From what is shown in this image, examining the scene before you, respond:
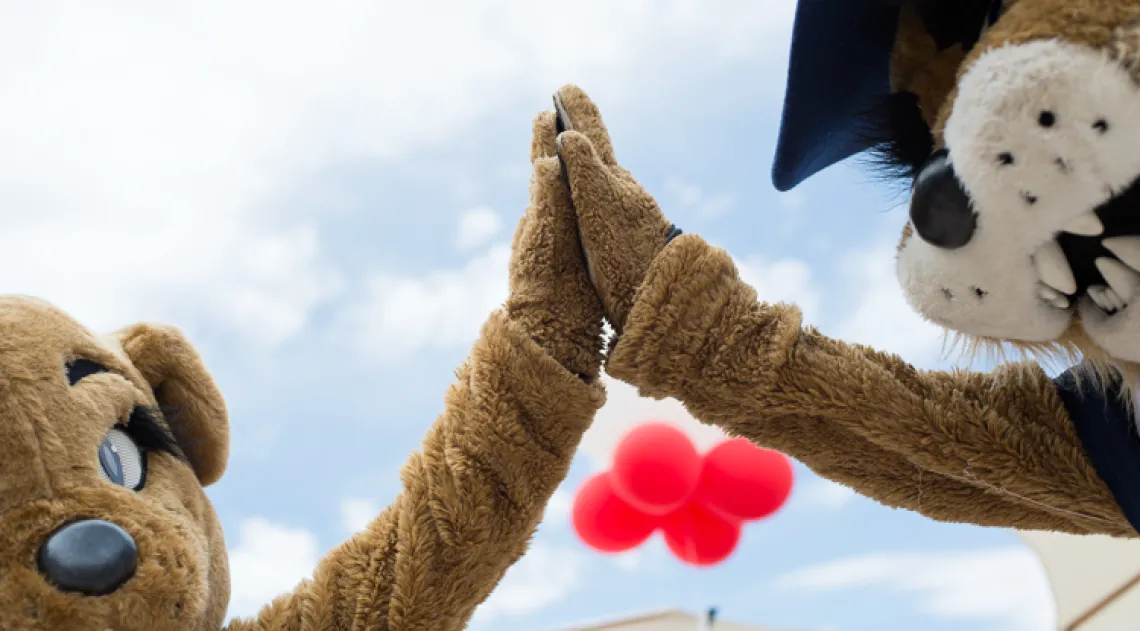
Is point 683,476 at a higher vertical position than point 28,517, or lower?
higher

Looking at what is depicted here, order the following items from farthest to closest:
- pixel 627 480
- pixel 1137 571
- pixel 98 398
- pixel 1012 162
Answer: pixel 1137 571 < pixel 627 480 < pixel 98 398 < pixel 1012 162

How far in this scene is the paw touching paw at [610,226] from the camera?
2.36 ft

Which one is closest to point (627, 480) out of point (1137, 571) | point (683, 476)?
point (683, 476)

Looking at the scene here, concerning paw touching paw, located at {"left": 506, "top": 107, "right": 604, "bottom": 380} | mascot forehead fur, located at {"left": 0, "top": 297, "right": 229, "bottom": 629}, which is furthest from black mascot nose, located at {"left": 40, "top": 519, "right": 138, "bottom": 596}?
paw touching paw, located at {"left": 506, "top": 107, "right": 604, "bottom": 380}

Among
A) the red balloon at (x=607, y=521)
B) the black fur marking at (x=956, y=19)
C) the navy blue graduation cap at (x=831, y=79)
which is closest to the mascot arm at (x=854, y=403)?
the navy blue graduation cap at (x=831, y=79)

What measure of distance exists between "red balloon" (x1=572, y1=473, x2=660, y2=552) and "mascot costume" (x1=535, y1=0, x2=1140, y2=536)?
2.11 ft

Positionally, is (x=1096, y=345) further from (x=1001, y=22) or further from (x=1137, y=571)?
(x=1137, y=571)

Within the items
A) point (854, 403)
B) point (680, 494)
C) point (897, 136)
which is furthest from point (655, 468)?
point (897, 136)

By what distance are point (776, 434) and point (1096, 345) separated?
24 cm

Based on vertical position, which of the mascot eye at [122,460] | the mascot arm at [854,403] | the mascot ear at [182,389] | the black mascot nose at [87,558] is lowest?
the black mascot nose at [87,558]

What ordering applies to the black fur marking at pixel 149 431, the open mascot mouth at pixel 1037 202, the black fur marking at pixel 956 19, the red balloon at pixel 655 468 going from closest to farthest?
the open mascot mouth at pixel 1037 202 < the black fur marking at pixel 956 19 < the black fur marking at pixel 149 431 < the red balloon at pixel 655 468

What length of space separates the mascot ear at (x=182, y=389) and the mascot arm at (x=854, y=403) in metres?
0.36

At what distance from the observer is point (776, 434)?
2.52 ft

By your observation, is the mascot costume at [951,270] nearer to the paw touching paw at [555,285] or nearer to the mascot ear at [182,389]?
the paw touching paw at [555,285]
